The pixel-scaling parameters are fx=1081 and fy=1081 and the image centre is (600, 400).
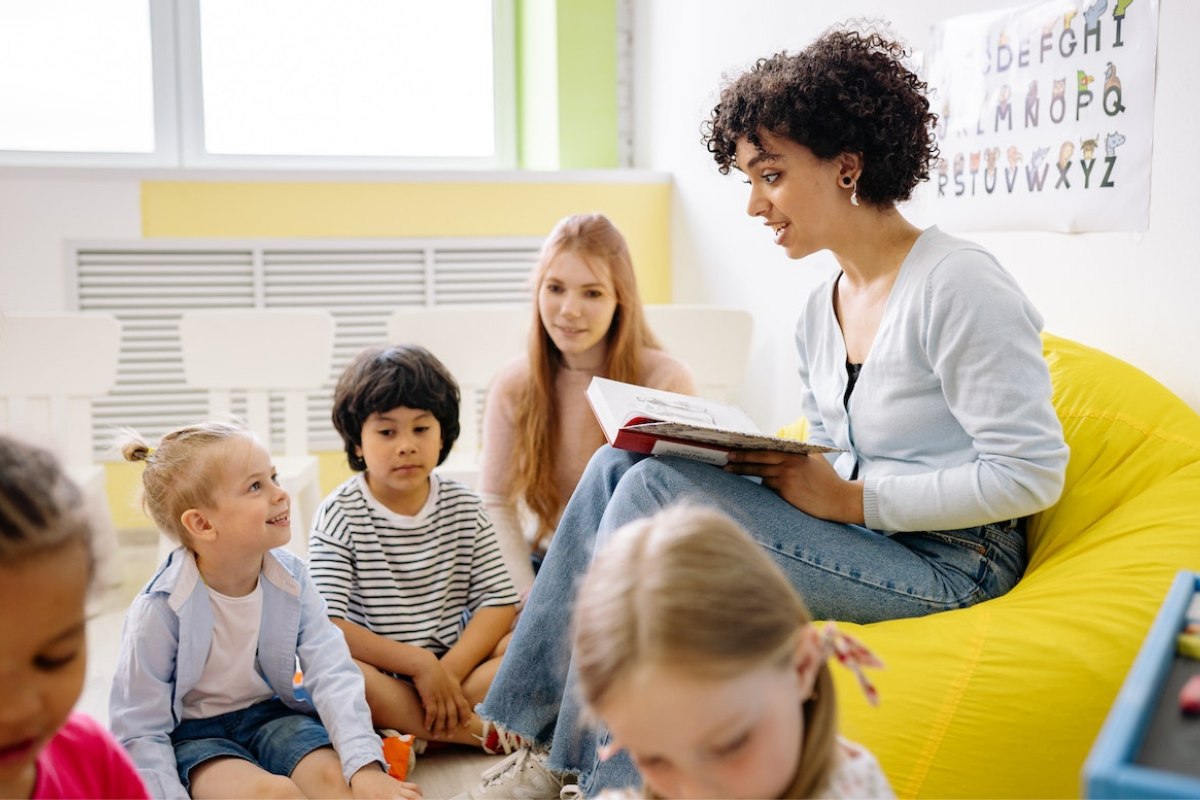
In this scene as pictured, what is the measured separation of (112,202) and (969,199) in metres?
2.51

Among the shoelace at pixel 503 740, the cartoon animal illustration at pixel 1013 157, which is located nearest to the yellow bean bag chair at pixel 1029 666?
the shoelace at pixel 503 740

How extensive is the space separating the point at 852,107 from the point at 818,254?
4.24ft

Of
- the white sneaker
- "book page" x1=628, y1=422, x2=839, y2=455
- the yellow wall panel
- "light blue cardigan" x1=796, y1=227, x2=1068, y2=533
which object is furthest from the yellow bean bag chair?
the yellow wall panel

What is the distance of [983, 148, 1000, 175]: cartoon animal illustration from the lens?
6.45 feet

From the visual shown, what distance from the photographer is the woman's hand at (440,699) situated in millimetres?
1758

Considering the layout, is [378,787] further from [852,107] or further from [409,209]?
[409,209]

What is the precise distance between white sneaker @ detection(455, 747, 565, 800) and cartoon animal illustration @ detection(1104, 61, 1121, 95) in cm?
133

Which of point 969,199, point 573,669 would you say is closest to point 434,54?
point 969,199

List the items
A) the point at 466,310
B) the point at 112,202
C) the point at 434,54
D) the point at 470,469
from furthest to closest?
the point at 434,54
the point at 112,202
the point at 466,310
the point at 470,469

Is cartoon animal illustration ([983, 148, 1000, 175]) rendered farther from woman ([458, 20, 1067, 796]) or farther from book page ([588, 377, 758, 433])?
book page ([588, 377, 758, 433])

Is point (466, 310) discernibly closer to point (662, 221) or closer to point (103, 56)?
point (662, 221)

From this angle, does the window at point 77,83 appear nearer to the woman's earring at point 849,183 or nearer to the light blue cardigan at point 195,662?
the light blue cardigan at point 195,662

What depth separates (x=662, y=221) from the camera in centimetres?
369

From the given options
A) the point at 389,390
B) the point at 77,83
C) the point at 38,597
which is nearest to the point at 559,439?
the point at 389,390
